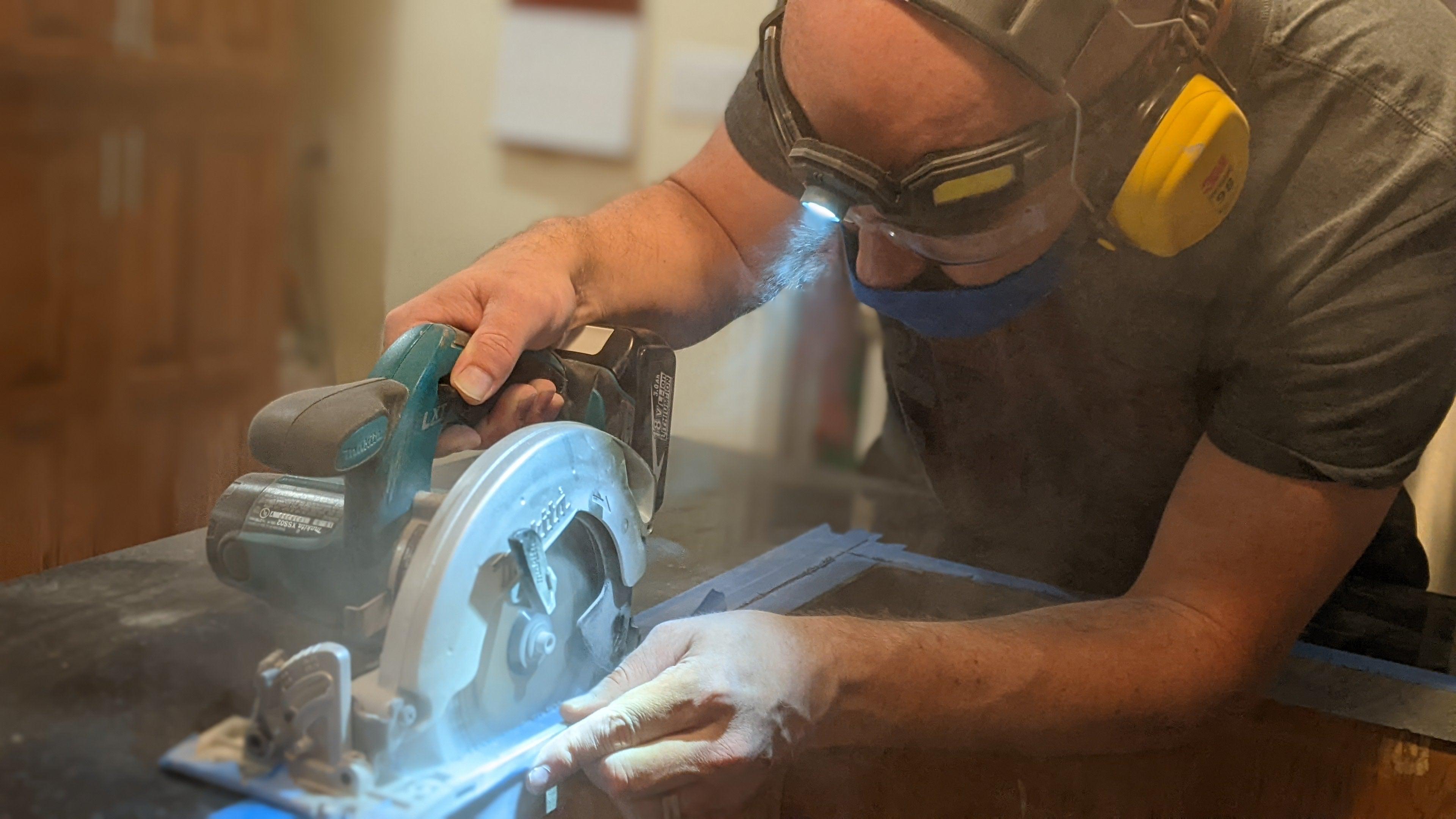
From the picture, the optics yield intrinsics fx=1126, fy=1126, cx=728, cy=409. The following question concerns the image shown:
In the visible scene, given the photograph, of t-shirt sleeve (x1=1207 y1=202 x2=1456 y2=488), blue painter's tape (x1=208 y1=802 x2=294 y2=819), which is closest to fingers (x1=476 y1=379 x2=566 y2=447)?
blue painter's tape (x1=208 y1=802 x2=294 y2=819)

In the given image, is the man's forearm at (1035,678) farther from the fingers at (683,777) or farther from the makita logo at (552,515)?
the makita logo at (552,515)

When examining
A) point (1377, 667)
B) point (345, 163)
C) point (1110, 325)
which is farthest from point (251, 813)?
point (1377, 667)

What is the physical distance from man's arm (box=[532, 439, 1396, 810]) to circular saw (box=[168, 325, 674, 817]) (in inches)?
3.7

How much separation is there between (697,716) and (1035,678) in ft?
1.36

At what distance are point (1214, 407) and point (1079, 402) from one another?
206 millimetres

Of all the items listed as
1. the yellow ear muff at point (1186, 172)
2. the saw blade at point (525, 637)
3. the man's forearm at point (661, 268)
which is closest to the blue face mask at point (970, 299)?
the yellow ear muff at point (1186, 172)

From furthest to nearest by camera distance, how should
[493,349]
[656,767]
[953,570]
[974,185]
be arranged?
1. [953,570]
2. [493,349]
3. [974,185]
4. [656,767]

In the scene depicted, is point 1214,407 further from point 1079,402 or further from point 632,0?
point 632,0

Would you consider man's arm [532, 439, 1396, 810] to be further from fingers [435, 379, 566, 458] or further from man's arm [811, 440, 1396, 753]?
fingers [435, 379, 566, 458]

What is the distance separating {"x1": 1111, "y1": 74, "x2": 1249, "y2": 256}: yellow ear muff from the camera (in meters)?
1.08

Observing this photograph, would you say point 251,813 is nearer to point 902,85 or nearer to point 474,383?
point 474,383

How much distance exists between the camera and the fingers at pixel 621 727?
0.93 metres

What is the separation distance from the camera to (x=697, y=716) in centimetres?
98

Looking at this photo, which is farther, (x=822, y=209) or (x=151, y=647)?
(x=822, y=209)
